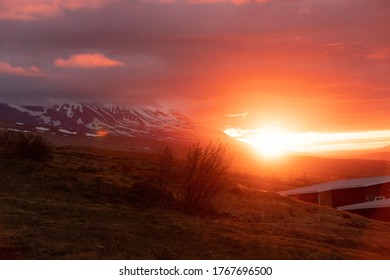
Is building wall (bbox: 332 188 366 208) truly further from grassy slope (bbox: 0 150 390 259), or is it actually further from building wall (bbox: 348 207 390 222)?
grassy slope (bbox: 0 150 390 259)

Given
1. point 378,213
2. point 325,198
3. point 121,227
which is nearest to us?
point 121,227

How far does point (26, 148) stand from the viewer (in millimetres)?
28625

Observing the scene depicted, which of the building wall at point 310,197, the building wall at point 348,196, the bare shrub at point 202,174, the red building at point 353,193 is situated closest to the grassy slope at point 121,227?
the bare shrub at point 202,174

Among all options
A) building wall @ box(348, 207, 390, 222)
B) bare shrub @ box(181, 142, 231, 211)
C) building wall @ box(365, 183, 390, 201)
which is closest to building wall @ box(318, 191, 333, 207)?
building wall @ box(365, 183, 390, 201)

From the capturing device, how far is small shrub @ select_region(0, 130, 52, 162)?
2855cm

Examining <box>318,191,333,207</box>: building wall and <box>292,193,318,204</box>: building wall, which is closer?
<box>318,191,333,207</box>: building wall

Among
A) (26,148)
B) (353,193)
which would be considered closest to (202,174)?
(26,148)

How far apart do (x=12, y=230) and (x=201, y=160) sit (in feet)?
33.0

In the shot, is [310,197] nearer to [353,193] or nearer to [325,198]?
[325,198]

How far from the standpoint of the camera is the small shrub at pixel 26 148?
28.5m

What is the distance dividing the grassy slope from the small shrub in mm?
2015

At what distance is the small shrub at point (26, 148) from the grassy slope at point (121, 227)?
6.61 feet

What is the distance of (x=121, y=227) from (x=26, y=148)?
16056mm

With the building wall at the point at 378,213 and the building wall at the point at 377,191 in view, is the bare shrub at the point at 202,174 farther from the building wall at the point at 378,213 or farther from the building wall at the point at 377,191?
the building wall at the point at 377,191
